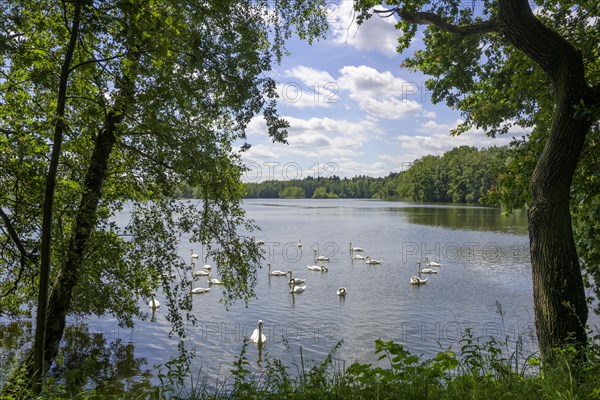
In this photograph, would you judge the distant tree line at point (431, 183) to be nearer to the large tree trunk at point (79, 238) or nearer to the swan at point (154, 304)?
A: the swan at point (154, 304)

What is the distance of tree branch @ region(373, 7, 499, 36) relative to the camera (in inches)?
229

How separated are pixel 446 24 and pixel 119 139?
5238 mm

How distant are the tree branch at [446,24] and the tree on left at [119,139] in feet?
5.66

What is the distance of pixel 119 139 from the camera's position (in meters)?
6.84

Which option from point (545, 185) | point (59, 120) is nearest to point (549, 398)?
point (545, 185)

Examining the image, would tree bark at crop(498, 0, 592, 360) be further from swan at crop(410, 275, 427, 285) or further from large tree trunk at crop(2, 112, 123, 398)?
swan at crop(410, 275, 427, 285)

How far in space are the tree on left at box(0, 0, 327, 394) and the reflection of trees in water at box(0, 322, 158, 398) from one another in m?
2.07

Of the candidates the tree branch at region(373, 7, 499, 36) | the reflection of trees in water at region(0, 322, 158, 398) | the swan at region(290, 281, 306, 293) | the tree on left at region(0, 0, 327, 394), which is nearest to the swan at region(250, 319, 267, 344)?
the reflection of trees in water at region(0, 322, 158, 398)

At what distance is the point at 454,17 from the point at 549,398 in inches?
242

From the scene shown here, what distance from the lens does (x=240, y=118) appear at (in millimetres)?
5988

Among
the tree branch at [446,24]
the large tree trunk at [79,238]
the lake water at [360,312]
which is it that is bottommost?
the lake water at [360,312]

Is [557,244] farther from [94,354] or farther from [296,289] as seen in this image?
[296,289]

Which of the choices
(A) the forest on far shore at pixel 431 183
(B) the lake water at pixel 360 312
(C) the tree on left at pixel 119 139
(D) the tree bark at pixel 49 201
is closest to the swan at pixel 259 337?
(B) the lake water at pixel 360 312

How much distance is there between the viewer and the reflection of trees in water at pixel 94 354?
973cm
